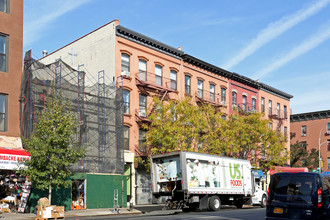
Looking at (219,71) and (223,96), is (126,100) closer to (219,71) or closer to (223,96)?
(219,71)

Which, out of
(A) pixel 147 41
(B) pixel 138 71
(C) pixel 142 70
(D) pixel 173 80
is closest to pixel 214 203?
(B) pixel 138 71

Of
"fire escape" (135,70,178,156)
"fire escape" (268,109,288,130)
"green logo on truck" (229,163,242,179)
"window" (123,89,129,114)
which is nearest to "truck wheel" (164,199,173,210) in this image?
"green logo on truck" (229,163,242,179)

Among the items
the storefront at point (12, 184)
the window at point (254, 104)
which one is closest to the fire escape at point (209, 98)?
the window at point (254, 104)

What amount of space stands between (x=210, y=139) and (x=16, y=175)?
17131mm

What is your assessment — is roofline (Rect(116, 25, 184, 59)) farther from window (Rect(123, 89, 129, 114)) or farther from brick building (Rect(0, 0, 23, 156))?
brick building (Rect(0, 0, 23, 156))

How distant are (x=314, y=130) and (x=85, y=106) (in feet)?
161

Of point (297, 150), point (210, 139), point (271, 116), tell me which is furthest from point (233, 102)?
point (297, 150)

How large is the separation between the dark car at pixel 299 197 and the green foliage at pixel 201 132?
59.6 feet

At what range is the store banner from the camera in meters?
22.0

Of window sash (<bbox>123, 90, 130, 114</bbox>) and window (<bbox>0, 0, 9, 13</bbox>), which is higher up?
window (<bbox>0, 0, 9, 13</bbox>)

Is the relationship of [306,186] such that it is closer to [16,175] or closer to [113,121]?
[16,175]

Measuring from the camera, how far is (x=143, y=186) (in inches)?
1388

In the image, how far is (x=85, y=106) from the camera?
30.3m

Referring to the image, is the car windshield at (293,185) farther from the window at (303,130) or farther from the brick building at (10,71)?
the window at (303,130)
